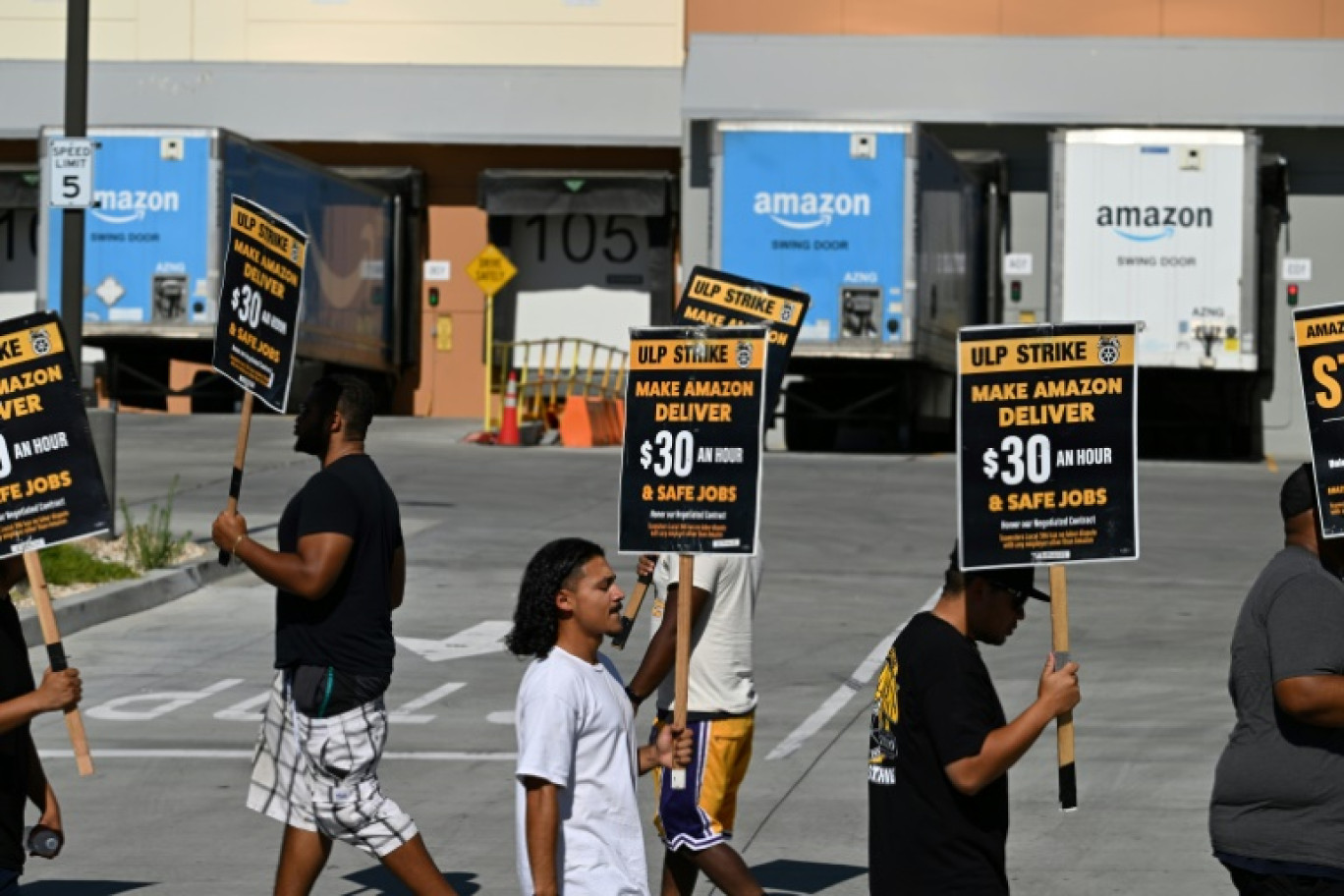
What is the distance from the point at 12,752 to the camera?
259 inches

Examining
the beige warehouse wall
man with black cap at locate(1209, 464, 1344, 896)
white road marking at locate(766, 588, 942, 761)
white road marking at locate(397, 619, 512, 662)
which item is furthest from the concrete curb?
the beige warehouse wall

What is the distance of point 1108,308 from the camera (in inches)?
1153

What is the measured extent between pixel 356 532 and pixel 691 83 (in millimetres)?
24012

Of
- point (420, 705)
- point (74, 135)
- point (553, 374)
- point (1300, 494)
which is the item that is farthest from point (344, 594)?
point (553, 374)

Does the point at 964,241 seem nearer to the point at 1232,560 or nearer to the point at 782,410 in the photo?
the point at 782,410

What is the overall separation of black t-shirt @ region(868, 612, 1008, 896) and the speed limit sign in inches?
472

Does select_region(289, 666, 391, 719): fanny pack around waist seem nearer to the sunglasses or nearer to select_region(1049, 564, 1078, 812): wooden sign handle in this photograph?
select_region(1049, 564, 1078, 812): wooden sign handle

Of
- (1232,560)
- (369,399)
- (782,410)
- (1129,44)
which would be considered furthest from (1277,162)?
(369,399)

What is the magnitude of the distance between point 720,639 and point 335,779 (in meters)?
1.33

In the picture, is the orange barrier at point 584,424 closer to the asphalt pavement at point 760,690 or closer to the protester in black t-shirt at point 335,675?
the asphalt pavement at point 760,690

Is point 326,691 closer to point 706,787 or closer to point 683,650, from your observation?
point 706,787

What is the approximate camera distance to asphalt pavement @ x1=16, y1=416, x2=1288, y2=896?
962 cm

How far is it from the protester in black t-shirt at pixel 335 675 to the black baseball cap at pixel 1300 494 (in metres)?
2.85

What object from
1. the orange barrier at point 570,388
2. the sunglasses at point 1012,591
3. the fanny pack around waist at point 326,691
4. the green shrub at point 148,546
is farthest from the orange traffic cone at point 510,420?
the sunglasses at point 1012,591
